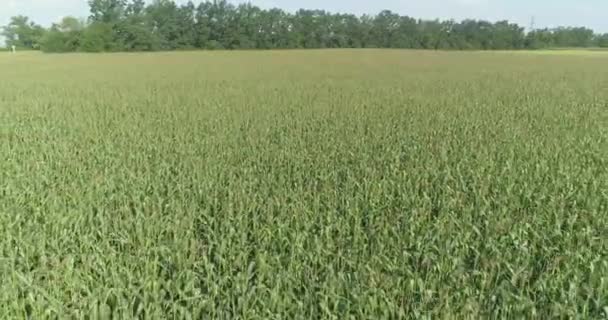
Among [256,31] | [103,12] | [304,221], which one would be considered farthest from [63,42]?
[304,221]

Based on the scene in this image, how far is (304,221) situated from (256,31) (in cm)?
6743

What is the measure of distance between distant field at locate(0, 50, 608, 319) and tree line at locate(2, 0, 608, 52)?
58.2 m

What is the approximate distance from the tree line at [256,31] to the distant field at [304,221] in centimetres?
5819

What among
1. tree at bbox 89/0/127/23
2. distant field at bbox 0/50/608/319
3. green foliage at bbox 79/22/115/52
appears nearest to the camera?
distant field at bbox 0/50/608/319

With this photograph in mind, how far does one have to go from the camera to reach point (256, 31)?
67312mm

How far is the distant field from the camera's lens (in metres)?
2.67

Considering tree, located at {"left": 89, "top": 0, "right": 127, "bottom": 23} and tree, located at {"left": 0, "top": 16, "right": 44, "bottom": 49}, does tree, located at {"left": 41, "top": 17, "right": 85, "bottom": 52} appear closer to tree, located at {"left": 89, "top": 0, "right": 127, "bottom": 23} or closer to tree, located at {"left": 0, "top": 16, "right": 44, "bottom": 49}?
tree, located at {"left": 89, "top": 0, "right": 127, "bottom": 23}

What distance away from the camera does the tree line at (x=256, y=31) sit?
59.6 m

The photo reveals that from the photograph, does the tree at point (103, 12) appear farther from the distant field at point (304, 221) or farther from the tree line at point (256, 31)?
the distant field at point (304, 221)

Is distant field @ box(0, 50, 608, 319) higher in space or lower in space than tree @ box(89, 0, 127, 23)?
lower

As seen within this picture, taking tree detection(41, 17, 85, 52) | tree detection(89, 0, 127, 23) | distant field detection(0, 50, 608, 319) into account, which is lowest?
distant field detection(0, 50, 608, 319)

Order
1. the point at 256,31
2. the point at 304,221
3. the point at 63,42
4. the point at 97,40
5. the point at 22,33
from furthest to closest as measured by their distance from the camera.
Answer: the point at 22,33
the point at 256,31
the point at 63,42
the point at 97,40
the point at 304,221

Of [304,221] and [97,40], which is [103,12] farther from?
[304,221]

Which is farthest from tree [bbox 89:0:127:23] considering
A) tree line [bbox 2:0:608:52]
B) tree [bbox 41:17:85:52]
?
tree [bbox 41:17:85:52]
